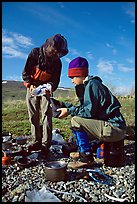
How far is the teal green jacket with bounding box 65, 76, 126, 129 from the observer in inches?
129

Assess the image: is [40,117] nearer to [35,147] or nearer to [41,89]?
[35,147]

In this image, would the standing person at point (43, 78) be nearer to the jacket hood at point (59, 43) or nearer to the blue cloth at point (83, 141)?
the jacket hood at point (59, 43)

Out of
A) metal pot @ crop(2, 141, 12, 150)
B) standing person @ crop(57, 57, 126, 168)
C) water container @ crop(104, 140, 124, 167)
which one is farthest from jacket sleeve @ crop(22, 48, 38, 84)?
water container @ crop(104, 140, 124, 167)

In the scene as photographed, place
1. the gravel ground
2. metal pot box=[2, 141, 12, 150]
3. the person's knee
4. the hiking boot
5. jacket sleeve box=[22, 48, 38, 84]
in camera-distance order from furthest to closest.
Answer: metal pot box=[2, 141, 12, 150]
the hiking boot
jacket sleeve box=[22, 48, 38, 84]
the person's knee
the gravel ground

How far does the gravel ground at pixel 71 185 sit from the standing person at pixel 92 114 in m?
Answer: 0.34

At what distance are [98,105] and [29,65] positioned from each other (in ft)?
3.76

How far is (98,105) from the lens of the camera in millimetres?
3318

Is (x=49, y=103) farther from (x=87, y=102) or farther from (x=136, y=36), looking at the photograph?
(x=136, y=36)

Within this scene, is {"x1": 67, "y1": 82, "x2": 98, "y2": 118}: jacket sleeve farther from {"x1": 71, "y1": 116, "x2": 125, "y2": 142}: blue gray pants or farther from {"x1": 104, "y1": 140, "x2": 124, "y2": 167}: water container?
{"x1": 104, "y1": 140, "x2": 124, "y2": 167}: water container

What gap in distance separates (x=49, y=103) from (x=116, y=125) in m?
0.98

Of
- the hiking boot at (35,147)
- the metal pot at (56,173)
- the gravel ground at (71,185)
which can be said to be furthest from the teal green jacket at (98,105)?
the hiking boot at (35,147)

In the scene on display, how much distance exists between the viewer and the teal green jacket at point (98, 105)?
10.8 feet

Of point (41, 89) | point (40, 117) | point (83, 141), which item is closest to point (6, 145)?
point (40, 117)

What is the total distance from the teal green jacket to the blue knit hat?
0.10 m
